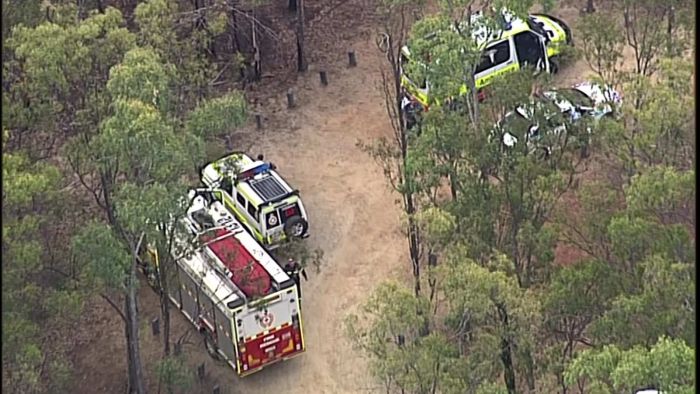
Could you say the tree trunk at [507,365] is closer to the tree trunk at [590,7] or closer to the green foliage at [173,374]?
the green foliage at [173,374]

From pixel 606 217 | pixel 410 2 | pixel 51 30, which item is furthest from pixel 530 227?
pixel 51 30

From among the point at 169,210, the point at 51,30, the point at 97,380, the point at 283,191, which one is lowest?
the point at 97,380

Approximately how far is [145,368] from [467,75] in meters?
8.17

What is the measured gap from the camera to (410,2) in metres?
22.6

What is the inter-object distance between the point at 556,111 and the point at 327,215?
6.98 meters

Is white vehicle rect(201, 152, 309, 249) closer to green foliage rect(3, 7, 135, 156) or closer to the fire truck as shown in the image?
the fire truck

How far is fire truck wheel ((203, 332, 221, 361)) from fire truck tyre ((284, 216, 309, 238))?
3.25 meters

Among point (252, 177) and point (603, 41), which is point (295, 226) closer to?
point (252, 177)

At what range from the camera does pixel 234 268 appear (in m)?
22.0

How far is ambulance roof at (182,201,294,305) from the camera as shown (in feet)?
71.1

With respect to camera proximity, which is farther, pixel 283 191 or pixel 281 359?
pixel 283 191

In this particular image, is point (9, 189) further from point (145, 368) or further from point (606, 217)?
point (606, 217)

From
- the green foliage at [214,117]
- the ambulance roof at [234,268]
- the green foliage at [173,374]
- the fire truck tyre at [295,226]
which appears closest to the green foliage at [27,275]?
the green foliage at [173,374]

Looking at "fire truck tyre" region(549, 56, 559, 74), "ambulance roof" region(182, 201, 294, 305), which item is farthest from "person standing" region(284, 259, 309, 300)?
"fire truck tyre" region(549, 56, 559, 74)
